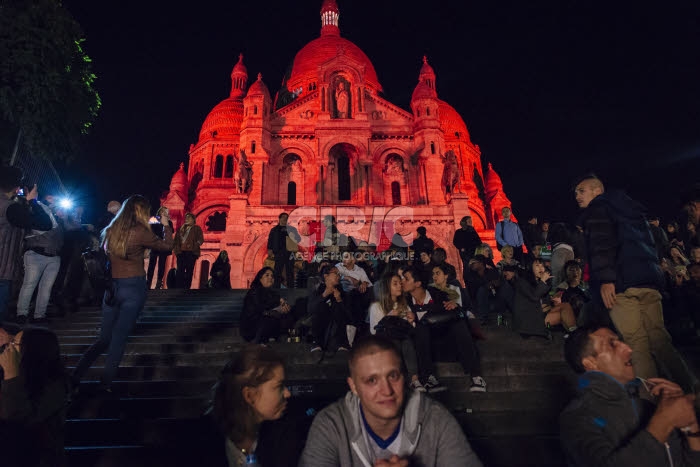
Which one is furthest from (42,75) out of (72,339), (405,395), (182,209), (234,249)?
(182,209)

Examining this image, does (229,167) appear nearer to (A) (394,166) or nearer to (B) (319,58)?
(B) (319,58)

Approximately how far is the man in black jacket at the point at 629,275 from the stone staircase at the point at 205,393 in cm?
118

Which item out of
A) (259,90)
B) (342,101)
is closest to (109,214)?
(259,90)

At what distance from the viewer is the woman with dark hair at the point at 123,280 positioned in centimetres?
427

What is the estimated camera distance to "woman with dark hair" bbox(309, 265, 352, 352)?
565 centimetres

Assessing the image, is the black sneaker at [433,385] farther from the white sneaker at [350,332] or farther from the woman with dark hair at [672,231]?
the woman with dark hair at [672,231]

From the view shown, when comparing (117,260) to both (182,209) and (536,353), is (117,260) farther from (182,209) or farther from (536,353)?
(182,209)

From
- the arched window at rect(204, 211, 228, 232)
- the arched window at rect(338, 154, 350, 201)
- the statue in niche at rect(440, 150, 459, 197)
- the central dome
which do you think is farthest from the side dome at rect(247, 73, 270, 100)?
the statue in niche at rect(440, 150, 459, 197)

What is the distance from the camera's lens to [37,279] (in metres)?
6.44

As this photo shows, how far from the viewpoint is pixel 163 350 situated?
19.6 feet

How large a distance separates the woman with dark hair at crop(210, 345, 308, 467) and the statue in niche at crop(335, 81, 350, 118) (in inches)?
945

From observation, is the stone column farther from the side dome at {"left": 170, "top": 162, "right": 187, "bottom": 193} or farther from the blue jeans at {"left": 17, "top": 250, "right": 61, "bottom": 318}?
the side dome at {"left": 170, "top": 162, "right": 187, "bottom": 193}

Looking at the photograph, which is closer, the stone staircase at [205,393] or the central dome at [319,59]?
the stone staircase at [205,393]


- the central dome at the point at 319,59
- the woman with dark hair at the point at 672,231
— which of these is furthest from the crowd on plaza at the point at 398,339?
the central dome at the point at 319,59
